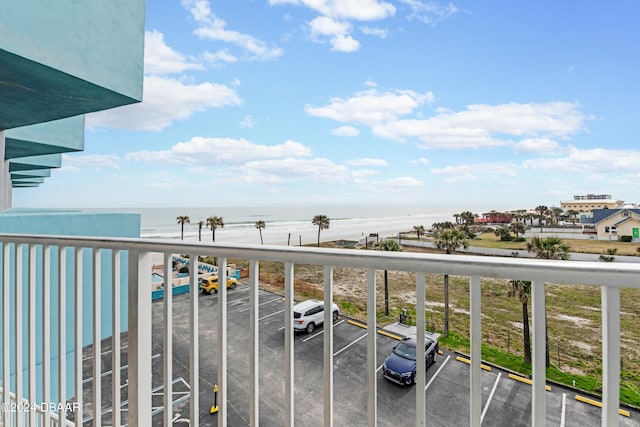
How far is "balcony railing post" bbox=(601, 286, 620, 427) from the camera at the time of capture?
0.56 metres

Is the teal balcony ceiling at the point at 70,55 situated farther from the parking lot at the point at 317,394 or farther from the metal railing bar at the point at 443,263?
the parking lot at the point at 317,394

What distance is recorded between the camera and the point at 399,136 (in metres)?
27.4

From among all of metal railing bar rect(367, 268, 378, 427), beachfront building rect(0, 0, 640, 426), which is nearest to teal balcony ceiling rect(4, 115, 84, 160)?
beachfront building rect(0, 0, 640, 426)

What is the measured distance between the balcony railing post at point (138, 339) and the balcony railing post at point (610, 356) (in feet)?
4.16

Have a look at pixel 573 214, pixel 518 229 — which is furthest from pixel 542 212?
pixel 518 229

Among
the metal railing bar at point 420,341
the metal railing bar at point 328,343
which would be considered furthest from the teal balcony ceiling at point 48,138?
the metal railing bar at point 420,341

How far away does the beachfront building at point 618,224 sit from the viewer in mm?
7616

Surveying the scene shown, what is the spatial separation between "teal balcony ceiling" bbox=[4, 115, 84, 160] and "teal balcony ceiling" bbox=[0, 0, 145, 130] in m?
2.35

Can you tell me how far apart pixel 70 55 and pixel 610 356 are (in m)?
3.12

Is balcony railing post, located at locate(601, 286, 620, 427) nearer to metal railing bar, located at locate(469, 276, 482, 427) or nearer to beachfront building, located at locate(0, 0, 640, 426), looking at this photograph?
beachfront building, located at locate(0, 0, 640, 426)

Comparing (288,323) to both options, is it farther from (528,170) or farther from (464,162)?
(464,162)

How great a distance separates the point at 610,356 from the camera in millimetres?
565

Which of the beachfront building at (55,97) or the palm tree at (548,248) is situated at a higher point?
the beachfront building at (55,97)

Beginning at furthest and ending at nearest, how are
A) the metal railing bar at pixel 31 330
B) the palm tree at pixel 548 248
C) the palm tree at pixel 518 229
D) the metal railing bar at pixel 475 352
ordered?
the palm tree at pixel 518 229
the palm tree at pixel 548 248
the metal railing bar at pixel 31 330
the metal railing bar at pixel 475 352
